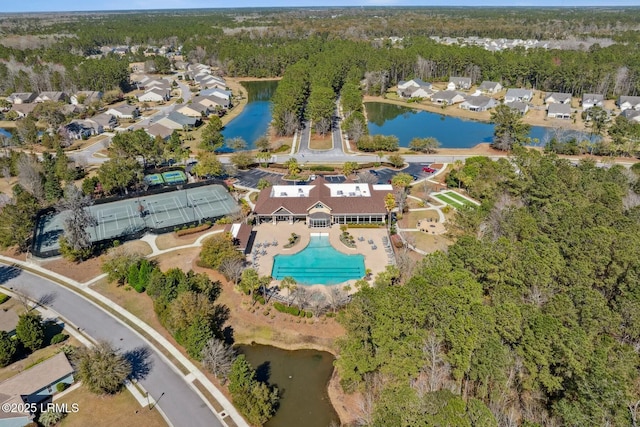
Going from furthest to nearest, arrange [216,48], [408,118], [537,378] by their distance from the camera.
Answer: [216,48]
[408,118]
[537,378]

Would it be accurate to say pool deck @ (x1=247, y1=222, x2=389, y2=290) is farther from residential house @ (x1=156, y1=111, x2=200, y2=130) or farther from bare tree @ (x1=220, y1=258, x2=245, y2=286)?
residential house @ (x1=156, y1=111, x2=200, y2=130)

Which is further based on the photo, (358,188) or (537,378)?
(358,188)

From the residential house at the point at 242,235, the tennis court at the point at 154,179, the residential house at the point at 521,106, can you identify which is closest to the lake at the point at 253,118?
the tennis court at the point at 154,179

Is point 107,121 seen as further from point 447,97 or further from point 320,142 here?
point 447,97

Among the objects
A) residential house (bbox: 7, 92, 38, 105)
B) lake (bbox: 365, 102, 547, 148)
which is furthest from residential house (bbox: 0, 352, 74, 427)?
residential house (bbox: 7, 92, 38, 105)

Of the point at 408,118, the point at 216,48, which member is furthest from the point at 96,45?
the point at 408,118

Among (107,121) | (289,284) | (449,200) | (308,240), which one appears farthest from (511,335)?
(107,121)

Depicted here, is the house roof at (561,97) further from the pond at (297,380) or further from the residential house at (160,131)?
the pond at (297,380)

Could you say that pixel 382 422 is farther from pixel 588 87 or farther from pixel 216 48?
pixel 216 48

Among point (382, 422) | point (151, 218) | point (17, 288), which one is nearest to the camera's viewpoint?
point (382, 422)
